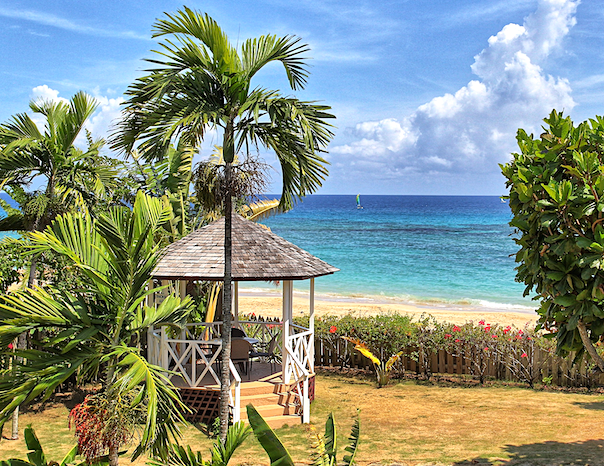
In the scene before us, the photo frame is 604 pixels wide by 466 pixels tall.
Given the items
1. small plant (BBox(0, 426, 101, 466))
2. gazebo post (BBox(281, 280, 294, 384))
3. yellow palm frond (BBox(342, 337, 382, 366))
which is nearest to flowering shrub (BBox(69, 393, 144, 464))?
small plant (BBox(0, 426, 101, 466))

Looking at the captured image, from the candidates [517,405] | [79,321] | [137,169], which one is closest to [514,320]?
[517,405]

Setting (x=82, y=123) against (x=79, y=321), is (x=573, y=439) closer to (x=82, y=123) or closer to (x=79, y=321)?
(x=79, y=321)

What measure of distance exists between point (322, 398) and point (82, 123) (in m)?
7.86

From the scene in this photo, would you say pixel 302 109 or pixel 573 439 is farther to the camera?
pixel 573 439

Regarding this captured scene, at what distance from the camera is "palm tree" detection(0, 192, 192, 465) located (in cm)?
551

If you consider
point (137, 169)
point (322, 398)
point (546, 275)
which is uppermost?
point (137, 169)

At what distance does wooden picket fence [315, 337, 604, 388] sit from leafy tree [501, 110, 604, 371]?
6324mm

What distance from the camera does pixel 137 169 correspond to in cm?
1472

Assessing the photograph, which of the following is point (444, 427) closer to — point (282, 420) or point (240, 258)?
point (282, 420)

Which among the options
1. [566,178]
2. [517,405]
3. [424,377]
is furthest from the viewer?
[424,377]

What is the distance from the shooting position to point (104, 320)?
20.1 ft

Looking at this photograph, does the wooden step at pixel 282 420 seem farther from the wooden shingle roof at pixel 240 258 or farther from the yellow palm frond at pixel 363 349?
the yellow palm frond at pixel 363 349

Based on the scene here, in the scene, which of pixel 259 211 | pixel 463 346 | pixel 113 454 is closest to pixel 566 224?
pixel 113 454

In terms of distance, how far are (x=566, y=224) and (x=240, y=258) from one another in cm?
655
